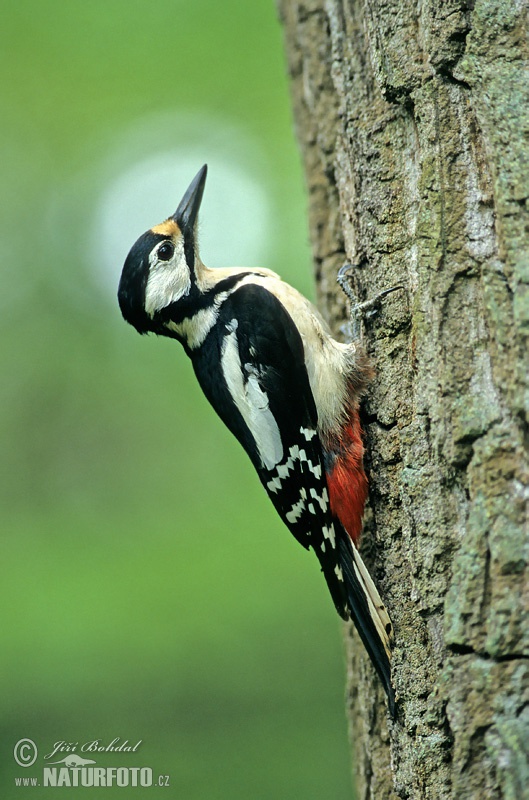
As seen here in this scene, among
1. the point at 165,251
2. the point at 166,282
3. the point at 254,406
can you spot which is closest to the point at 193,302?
the point at 166,282

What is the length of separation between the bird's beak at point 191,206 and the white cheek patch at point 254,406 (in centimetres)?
72

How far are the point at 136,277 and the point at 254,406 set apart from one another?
78cm

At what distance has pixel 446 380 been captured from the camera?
1.80m

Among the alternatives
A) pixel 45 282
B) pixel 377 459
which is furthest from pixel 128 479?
pixel 377 459

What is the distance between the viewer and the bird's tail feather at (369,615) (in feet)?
6.75

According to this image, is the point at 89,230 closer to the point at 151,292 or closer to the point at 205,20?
the point at 205,20

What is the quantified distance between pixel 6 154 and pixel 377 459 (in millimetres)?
5040

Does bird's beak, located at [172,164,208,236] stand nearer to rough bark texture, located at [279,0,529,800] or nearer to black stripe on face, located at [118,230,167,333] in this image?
black stripe on face, located at [118,230,167,333]

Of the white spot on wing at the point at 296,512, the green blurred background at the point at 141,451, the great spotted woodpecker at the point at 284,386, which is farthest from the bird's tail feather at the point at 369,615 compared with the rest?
the green blurred background at the point at 141,451

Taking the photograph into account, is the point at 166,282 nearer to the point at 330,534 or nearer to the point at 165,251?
the point at 165,251

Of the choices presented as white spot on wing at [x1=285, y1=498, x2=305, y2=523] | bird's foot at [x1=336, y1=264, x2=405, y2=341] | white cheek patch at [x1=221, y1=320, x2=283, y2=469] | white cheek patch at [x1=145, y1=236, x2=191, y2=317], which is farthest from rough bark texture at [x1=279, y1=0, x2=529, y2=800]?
white cheek patch at [x1=145, y1=236, x2=191, y2=317]

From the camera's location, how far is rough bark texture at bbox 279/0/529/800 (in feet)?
5.21

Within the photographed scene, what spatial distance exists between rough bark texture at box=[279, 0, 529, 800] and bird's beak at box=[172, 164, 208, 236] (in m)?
0.98

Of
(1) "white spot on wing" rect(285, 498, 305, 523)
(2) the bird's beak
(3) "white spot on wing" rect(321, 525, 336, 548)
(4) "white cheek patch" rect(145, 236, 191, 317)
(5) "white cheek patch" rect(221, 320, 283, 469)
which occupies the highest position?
(2) the bird's beak
